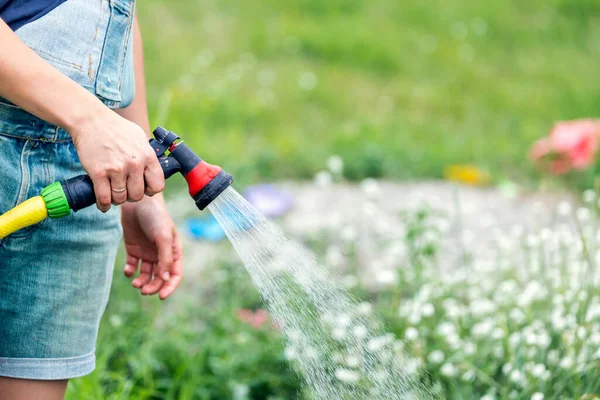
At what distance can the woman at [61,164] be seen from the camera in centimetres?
125

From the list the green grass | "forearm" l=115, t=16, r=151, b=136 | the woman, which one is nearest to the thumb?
the woman

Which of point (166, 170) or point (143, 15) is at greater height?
point (166, 170)

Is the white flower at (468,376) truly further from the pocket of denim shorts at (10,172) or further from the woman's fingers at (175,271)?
the pocket of denim shorts at (10,172)

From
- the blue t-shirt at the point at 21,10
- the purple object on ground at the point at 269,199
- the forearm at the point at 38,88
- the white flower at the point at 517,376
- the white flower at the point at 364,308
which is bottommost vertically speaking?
the purple object on ground at the point at 269,199

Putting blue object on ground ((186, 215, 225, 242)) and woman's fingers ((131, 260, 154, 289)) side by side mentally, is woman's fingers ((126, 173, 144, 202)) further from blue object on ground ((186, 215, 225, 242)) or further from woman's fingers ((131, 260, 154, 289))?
blue object on ground ((186, 215, 225, 242))

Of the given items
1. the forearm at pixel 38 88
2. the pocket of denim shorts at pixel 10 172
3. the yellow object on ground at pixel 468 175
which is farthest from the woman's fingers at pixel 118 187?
the yellow object on ground at pixel 468 175

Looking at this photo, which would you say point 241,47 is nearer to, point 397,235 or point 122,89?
point 397,235

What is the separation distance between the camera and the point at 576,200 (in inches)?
157

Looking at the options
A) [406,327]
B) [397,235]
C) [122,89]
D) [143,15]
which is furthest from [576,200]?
[143,15]

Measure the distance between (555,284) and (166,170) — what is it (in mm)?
1535

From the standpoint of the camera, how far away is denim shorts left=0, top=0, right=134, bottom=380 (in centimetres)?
136

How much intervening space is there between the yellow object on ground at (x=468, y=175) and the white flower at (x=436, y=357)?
1.83 metres

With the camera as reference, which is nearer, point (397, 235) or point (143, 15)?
point (397, 235)

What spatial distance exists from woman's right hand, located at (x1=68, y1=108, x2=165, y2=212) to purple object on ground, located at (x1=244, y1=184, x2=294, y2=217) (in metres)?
2.13
